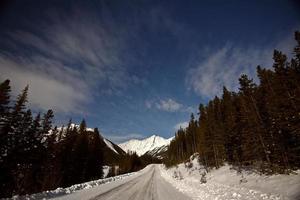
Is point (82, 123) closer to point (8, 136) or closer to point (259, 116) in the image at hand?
point (8, 136)

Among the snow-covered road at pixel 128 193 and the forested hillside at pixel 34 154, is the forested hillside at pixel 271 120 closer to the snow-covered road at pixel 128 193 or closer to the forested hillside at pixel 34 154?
the snow-covered road at pixel 128 193

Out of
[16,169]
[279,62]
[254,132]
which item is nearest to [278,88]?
[279,62]

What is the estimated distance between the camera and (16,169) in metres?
23.2

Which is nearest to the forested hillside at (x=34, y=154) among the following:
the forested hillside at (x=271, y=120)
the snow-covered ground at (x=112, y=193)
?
the snow-covered ground at (x=112, y=193)

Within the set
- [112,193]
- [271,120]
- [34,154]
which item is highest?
[271,120]

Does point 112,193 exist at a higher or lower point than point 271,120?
lower

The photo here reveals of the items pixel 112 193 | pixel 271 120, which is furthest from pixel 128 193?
pixel 271 120

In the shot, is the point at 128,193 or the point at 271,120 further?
the point at 271,120

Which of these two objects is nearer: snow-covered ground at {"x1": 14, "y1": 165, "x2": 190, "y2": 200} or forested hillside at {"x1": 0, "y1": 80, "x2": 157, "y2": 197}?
snow-covered ground at {"x1": 14, "y1": 165, "x2": 190, "y2": 200}

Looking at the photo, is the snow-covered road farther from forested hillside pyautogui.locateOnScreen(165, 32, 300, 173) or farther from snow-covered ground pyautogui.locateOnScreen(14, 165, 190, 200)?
forested hillside pyautogui.locateOnScreen(165, 32, 300, 173)

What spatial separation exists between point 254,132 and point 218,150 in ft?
47.6

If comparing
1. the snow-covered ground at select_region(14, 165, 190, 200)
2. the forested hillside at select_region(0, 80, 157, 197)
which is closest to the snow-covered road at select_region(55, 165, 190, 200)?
the snow-covered ground at select_region(14, 165, 190, 200)

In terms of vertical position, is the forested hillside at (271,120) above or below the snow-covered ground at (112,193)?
above

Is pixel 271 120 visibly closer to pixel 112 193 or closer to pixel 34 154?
pixel 112 193
